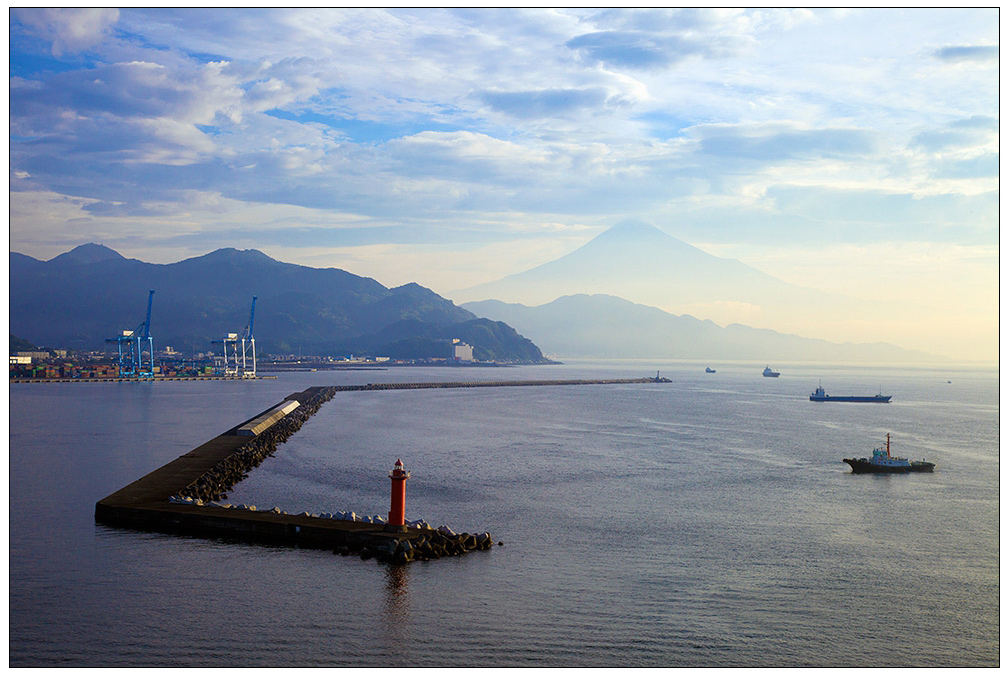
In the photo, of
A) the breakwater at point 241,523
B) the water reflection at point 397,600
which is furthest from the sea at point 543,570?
the breakwater at point 241,523

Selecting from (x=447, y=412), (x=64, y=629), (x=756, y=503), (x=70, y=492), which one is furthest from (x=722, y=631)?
(x=447, y=412)

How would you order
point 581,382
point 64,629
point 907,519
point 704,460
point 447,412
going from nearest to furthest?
point 64,629 → point 907,519 → point 704,460 → point 447,412 → point 581,382

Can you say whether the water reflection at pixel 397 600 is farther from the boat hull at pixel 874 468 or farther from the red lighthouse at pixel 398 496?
the boat hull at pixel 874 468

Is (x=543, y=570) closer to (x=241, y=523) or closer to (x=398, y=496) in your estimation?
(x=398, y=496)

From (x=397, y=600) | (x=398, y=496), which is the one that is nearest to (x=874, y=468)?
(x=398, y=496)

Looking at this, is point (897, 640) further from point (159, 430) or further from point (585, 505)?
point (159, 430)

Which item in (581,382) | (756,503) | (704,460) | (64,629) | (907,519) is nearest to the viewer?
(64,629)
